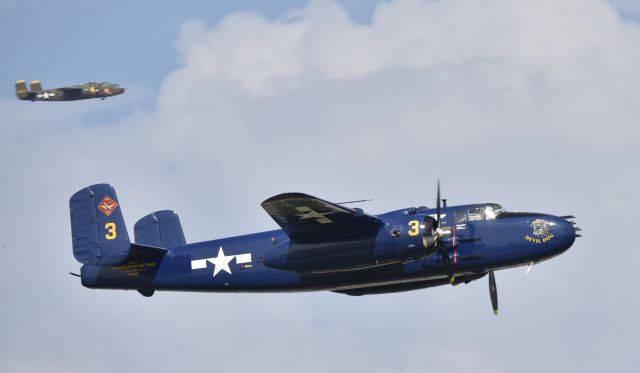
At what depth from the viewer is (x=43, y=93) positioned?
70625mm

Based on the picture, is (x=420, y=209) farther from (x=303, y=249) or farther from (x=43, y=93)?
(x=43, y=93)

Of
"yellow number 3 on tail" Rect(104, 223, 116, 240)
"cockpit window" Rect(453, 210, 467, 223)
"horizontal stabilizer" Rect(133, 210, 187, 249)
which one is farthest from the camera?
"horizontal stabilizer" Rect(133, 210, 187, 249)

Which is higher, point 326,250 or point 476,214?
point 476,214

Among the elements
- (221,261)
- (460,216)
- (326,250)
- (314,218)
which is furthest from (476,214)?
(221,261)

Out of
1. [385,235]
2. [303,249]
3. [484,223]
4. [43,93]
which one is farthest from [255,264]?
[43,93]

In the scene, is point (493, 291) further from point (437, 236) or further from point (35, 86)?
point (35, 86)

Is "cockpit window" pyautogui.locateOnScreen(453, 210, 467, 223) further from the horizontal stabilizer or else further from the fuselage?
the horizontal stabilizer

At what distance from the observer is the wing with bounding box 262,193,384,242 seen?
1420 inches

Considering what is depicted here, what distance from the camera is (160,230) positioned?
4350 centimetres

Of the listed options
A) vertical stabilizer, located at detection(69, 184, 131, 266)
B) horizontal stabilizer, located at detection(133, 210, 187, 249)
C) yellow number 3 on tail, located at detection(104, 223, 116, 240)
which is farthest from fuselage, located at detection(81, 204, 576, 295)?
horizontal stabilizer, located at detection(133, 210, 187, 249)

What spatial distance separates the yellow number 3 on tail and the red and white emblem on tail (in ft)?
1.69

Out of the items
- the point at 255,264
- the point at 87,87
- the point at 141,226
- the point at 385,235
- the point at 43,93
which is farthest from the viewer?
the point at 87,87

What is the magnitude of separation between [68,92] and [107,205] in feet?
111

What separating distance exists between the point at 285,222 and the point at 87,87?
41717 millimetres
